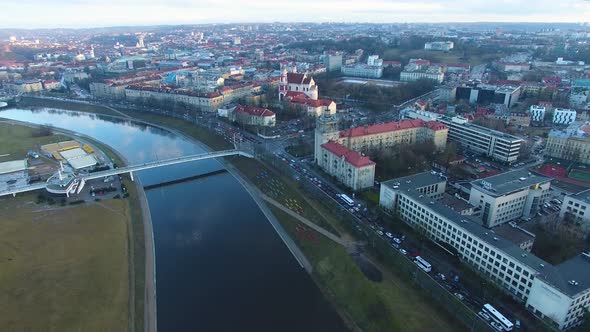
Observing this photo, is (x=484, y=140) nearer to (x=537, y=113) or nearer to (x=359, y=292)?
(x=537, y=113)

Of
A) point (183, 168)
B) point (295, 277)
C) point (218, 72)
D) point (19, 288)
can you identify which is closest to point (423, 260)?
point (295, 277)

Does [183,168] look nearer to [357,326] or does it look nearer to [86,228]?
[86,228]

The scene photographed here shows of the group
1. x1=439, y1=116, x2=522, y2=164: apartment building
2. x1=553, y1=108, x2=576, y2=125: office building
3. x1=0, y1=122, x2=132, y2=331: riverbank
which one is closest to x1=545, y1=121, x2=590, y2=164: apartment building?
x1=439, y1=116, x2=522, y2=164: apartment building

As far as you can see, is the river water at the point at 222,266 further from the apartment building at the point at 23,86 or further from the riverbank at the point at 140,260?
the apartment building at the point at 23,86

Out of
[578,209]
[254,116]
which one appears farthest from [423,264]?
[254,116]

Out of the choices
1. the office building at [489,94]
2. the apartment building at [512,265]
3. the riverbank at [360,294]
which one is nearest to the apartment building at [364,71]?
the office building at [489,94]

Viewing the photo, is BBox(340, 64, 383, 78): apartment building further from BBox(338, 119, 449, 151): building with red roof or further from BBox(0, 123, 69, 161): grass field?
BBox(0, 123, 69, 161): grass field
